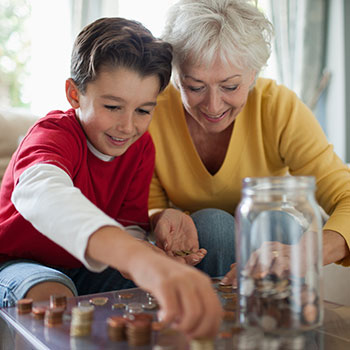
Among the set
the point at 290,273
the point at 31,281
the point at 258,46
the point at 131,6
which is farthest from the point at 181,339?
the point at 131,6

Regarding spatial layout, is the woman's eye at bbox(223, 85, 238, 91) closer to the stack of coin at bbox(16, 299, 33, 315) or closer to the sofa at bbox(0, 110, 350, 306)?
the sofa at bbox(0, 110, 350, 306)

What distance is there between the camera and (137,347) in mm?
639

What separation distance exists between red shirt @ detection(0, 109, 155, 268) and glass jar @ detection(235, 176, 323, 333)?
413mm

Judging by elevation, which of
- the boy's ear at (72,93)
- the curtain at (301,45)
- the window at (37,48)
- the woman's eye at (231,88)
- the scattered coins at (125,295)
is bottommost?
the scattered coins at (125,295)

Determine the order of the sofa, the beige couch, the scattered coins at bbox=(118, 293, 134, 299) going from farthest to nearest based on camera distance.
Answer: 1. the beige couch
2. the sofa
3. the scattered coins at bbox=(118, 293, 134, 299)

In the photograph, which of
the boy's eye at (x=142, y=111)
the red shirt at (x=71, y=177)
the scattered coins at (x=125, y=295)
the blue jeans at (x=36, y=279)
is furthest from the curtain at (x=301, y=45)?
the scattered coins at (x=125, y=295)

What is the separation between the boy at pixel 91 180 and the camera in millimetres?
703

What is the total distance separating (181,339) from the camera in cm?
64

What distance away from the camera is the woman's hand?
4.11 ft

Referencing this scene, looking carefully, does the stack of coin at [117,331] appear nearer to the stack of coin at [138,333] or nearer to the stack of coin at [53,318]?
the stack of coin at [138,333]

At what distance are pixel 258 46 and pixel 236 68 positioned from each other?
0.36 feet

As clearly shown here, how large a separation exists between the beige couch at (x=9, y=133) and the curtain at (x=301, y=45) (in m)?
2.47

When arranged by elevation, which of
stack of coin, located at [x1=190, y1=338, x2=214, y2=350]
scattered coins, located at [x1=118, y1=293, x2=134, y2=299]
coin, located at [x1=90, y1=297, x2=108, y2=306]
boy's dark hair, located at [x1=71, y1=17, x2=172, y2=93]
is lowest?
scattered coins, located at [x1=118, y1=293, x2=134, y2=299]

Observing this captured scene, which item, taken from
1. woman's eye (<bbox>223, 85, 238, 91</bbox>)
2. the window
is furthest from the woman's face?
the window
